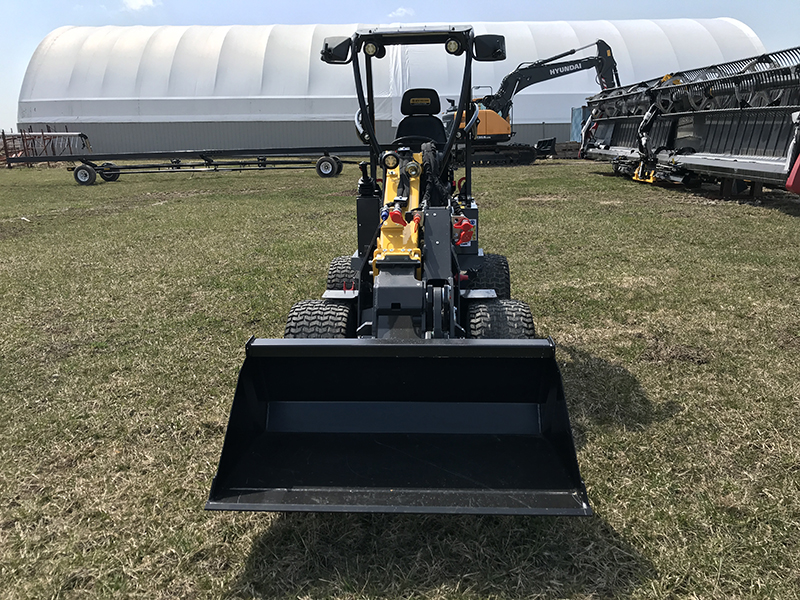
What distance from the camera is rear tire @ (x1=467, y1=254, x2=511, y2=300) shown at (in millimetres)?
4848

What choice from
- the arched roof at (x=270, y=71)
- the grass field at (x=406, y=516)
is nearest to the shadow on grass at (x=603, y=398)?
the grass field at (x=406, y=516)

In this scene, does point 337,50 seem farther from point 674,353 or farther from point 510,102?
point 510,102

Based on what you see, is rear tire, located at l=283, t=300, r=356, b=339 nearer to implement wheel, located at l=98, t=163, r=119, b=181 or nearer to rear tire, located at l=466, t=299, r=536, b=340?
rear tire, located at l=466, t=299, r=536, b=340

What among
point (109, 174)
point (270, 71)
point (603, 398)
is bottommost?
point (109, 174)

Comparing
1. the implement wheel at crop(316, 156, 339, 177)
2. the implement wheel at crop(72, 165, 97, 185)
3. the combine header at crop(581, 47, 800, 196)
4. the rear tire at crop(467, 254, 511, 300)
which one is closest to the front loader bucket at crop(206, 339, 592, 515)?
the rear tire at crop(467, 254, 511, 300)

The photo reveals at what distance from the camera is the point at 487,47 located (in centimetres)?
405

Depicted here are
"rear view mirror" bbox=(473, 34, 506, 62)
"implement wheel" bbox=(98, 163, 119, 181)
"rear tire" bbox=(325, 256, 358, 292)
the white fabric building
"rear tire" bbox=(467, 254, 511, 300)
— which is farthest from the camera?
the white fabric building

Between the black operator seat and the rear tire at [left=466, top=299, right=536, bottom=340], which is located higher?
the black operator seat

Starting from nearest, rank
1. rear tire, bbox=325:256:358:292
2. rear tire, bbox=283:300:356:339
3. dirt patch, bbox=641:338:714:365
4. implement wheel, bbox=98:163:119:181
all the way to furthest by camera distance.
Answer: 1. rear tire, bbox=283:300:356:339
2. dirt patch, bbox=641:338:714:365
3. rear tire, bbox=325:256:358:292
4. implement wheel, bbox=98:163:119:181

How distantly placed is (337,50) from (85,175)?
704 inches

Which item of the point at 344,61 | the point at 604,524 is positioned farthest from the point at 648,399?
the point at 344,61

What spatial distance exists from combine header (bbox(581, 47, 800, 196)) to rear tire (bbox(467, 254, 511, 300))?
14.9ft

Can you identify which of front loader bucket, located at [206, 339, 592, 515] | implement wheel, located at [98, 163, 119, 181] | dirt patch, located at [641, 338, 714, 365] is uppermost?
front loader bucket, located at [206, 339, 592, 515]

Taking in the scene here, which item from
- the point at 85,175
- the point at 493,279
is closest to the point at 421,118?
the point at 493,279
